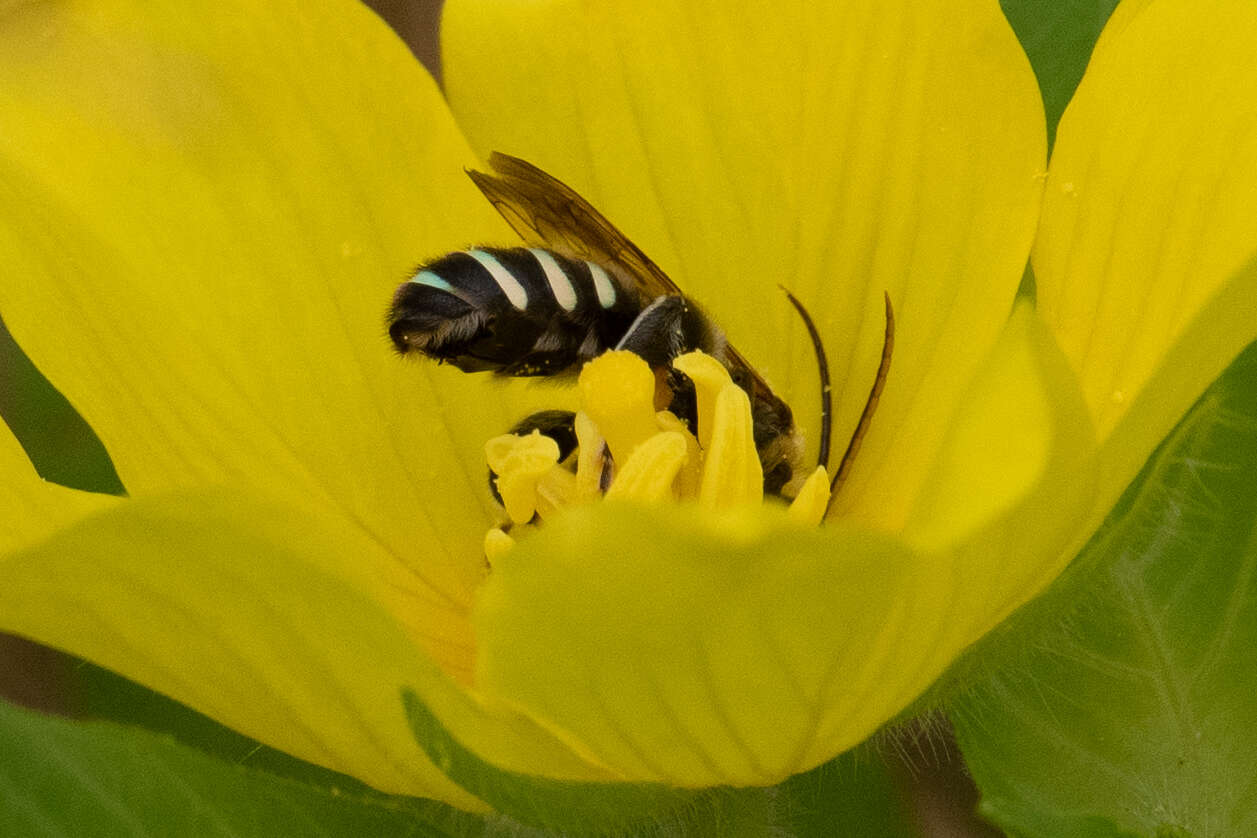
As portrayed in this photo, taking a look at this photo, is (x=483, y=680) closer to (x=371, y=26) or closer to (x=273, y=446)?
(x=273, y=446)

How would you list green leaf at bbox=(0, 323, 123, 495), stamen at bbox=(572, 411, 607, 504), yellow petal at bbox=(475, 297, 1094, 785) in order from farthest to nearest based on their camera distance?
green leaf at bbox=(0, 323, 123, 495) → stamen at bbox=(572, 411, 607, 504) → yellow petal at bbox=(475, 297, 1094, 785)

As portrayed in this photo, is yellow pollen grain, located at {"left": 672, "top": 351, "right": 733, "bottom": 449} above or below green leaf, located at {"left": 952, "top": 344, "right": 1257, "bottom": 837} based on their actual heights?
above

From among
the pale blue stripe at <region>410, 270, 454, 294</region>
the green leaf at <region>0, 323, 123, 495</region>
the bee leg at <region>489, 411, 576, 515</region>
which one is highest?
the green leaf at <region>0, 323, 123, 495</region>

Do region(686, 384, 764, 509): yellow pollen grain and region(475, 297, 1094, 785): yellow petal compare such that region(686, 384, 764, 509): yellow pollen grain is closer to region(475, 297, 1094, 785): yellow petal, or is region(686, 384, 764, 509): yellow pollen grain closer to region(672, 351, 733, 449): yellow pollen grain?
region(672, 351, 733, 449): yellow pollen grain

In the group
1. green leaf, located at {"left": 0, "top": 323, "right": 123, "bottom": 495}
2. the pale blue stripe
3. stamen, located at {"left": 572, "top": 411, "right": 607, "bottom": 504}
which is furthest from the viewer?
green leaf, located at {"left": 0, "top": 323, "right": 123, "bottom": 495}

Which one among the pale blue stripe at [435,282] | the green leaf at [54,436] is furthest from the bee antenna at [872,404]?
the green leaf at [54,436]

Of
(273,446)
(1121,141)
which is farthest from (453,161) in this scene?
(1121,141)

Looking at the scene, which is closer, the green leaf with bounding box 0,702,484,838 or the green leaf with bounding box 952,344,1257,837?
the green leaf with bounding box 0,702,484,838

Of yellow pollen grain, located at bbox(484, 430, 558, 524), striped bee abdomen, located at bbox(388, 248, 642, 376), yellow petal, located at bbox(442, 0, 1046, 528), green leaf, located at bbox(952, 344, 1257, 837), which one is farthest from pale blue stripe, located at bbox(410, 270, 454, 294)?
green leaf, located at bbox(952, 344, 1257, 837)

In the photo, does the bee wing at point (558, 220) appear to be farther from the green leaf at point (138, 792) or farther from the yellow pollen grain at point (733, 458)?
the green leaf at point (138, 792)
